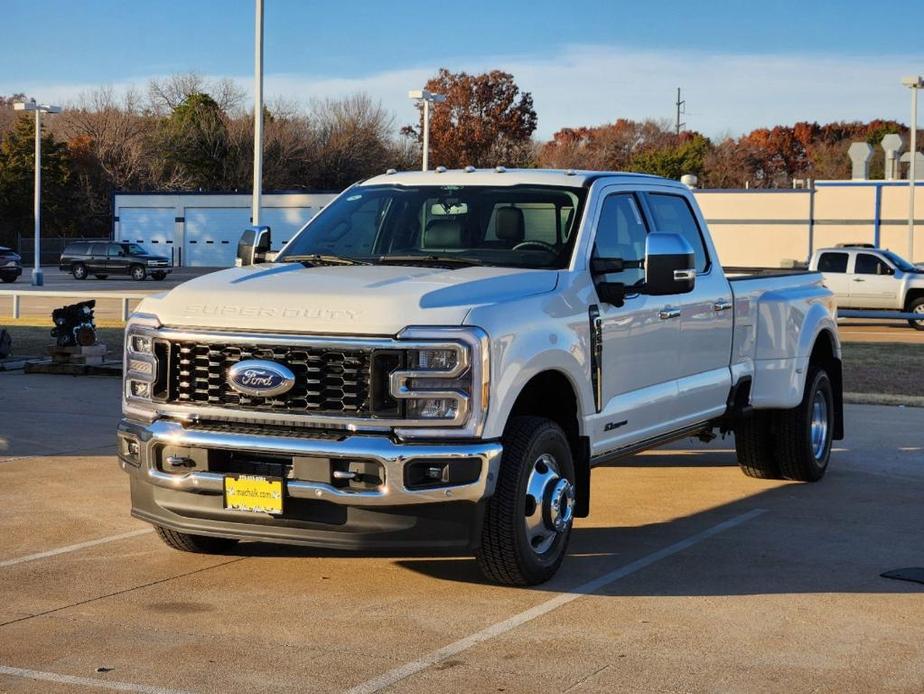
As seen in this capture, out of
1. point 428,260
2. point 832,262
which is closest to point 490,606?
point 428,260

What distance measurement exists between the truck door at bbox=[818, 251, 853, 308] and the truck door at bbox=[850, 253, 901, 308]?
142 mm

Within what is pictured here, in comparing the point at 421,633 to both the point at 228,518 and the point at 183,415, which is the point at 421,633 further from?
the point at 183,415

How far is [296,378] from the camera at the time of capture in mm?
6629

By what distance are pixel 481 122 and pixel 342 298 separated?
99.5m

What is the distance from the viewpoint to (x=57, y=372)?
16922 mm

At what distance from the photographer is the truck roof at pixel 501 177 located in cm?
827

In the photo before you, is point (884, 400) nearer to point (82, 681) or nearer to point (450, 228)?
point (450, 228)

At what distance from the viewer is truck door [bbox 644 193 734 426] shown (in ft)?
28.8

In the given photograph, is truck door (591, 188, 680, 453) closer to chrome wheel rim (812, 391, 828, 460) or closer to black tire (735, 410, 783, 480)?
black tire (735, 410, 783, 480)

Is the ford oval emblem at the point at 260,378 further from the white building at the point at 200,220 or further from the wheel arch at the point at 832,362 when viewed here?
the white building at the point at 200,220

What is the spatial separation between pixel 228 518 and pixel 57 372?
35.5 ft

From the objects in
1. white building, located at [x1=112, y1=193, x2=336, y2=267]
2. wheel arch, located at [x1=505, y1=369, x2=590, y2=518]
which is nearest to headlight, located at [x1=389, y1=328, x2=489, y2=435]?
wheel arch, located at [x1=505, y1=369, x2=590, y2=518]

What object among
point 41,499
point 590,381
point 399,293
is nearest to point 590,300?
point 590,381

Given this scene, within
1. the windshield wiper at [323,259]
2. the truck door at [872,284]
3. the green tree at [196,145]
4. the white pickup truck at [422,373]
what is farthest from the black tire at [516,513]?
the green tree at [196,145]
